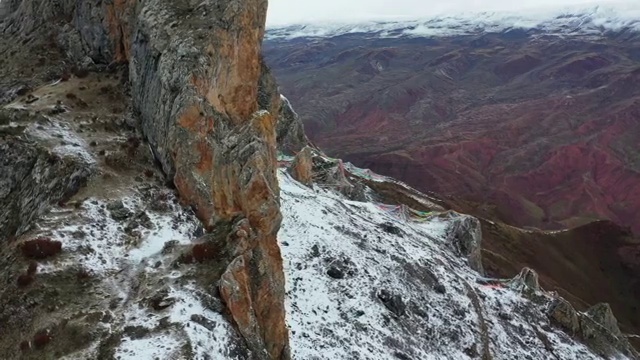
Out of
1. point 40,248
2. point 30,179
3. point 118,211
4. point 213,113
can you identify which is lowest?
point 118,211

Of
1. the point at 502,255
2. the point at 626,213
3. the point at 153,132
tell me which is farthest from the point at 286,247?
the point at 626,213

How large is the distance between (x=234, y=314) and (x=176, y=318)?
2116 mm

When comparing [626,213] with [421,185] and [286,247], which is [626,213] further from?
[286,247]

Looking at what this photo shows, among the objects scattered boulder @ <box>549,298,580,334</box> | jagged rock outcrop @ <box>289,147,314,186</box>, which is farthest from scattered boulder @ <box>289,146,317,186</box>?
scattered boulder @ <box>549,298,580,334</box>

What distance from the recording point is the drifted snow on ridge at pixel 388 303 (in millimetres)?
27359

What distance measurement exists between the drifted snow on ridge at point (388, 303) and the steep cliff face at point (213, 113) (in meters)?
5.15

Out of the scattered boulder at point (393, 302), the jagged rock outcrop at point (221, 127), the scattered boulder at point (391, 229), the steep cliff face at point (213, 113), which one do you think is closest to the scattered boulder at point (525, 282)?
the scattered boulder at point (391, 229)

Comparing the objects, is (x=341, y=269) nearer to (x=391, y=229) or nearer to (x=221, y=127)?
(x=391, y=229)

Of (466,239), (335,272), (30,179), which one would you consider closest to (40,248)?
(30,179)

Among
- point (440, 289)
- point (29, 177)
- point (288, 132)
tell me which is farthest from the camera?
point (288, 132)

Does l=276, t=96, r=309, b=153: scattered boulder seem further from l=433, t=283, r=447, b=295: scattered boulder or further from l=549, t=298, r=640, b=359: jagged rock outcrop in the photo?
l=549, t=298, r=640, b=359: jagged rock outcrop

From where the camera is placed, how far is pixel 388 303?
3108 centimetres

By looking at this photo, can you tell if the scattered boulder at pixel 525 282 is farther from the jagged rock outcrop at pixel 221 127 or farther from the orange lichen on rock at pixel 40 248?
the orange lichen on rock at pixel 40 248

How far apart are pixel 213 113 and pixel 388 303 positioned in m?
15.0
